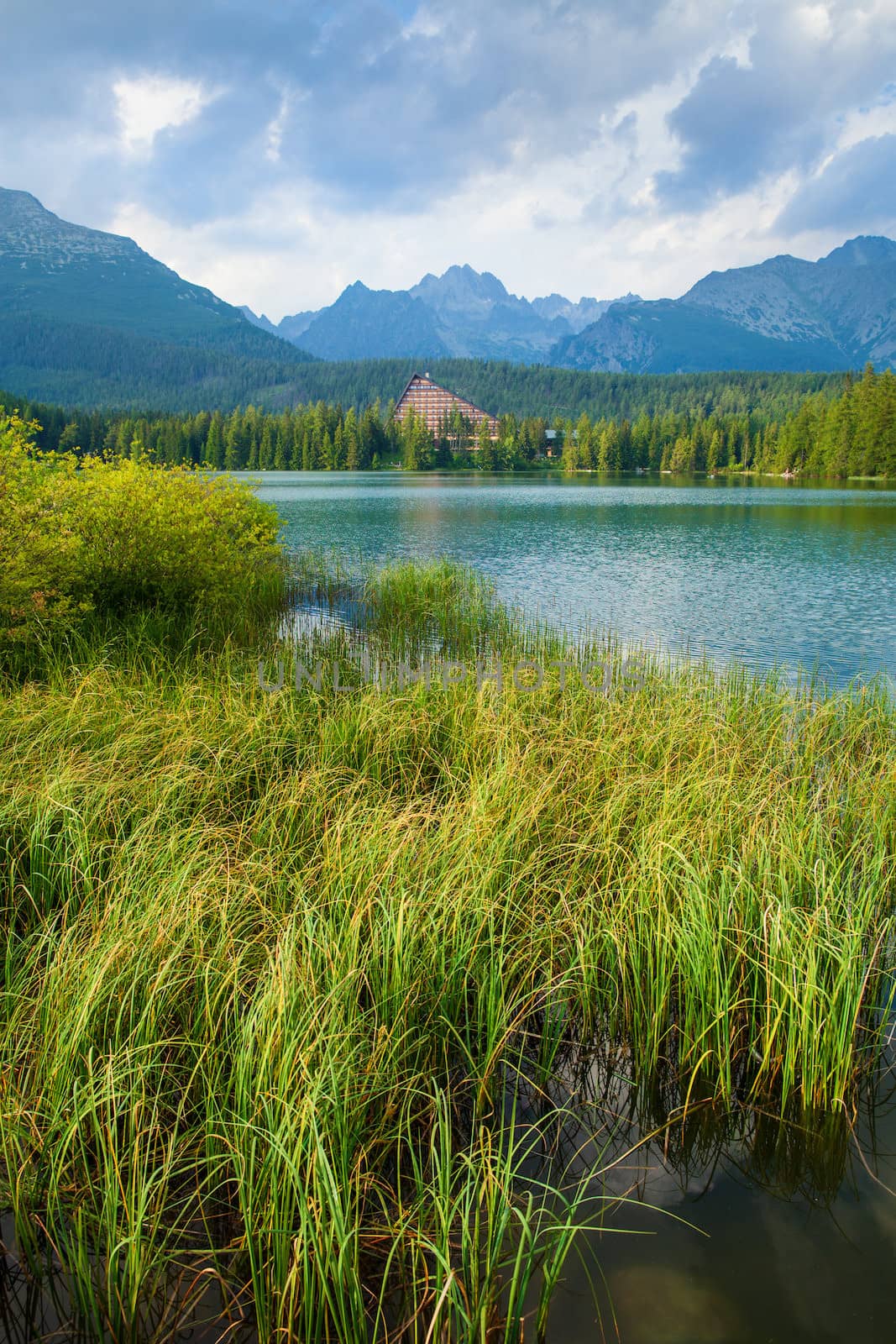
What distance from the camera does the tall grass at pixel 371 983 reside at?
2061mm

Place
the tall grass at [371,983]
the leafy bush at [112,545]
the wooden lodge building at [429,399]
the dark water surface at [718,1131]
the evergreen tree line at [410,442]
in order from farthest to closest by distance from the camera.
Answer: the wooden lodge building at [429,399] → the evergreen tree line at [410,442] → the leafy bush at [112,545] → the dark water surface at [718,1131] → the tall grass at [371,983]

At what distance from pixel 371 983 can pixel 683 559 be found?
20734 mm

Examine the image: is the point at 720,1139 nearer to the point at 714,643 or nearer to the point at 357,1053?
the point at 357,1053

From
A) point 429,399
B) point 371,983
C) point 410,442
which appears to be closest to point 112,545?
point 371,983

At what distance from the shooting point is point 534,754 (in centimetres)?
514

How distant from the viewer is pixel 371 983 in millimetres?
2902

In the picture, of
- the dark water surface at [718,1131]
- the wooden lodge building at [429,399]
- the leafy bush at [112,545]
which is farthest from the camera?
the wooden lodge building at [429,399]

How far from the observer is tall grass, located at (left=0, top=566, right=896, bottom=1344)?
6.76ft

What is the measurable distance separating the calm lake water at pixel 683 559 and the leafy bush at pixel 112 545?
2.06 meters

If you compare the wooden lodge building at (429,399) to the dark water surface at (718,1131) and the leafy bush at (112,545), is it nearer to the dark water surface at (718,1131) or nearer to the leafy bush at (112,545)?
the dark water surface at (718,1131)

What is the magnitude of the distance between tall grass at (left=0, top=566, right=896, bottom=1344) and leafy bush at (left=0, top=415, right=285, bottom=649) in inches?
82.0

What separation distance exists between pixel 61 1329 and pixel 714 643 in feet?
37.6

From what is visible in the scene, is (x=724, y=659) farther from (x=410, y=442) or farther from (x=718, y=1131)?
(x=410, y=442)

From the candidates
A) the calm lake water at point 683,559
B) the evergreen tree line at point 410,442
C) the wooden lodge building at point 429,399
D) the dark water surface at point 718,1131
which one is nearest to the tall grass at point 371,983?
the dark water surface at point 718,1131
